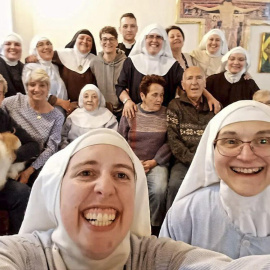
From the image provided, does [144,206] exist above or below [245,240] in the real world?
above

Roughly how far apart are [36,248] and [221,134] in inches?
33.4

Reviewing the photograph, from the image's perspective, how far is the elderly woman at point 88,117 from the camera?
11.2ft

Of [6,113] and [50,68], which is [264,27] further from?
[6,113]

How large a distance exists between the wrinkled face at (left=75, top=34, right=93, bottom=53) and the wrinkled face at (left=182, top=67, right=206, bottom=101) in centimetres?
141

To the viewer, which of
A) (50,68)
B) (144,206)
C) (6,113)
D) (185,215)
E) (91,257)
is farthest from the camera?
(50,68)

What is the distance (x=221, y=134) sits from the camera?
4.89 ft

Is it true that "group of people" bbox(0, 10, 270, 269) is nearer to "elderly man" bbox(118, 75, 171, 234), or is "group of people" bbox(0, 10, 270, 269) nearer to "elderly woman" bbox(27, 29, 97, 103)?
"elderly man" bbox(118, 75, 171, 234)

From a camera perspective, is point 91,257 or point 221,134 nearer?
point 91,257

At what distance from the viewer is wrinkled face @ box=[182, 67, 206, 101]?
10.4ft

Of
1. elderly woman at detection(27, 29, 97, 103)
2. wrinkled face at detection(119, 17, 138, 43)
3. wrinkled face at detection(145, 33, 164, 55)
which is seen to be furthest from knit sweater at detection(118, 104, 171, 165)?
wrinkled face at detection(119, 17, 138, 43)

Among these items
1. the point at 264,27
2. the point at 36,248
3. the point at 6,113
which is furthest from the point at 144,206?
the point at 264,27

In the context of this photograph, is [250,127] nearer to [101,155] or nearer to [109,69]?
[101,155]

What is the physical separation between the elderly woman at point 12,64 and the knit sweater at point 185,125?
1.62 metres

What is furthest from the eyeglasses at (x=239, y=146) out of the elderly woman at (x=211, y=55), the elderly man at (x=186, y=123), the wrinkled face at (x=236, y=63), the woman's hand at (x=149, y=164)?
the elderly woman at (x=211, y=55)
